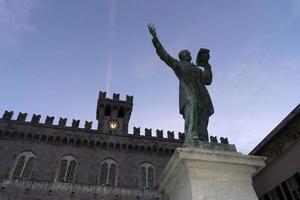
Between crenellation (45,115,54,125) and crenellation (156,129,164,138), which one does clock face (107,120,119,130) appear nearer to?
crenellation (156,129,164,138)

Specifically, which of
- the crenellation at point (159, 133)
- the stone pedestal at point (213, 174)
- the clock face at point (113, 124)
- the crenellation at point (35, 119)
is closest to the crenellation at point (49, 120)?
the crenellation at point (35, 119)

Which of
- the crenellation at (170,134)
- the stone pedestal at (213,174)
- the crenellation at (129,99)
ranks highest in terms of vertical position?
the crenellation at (129,99)

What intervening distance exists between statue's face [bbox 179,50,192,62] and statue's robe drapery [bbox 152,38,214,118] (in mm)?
119

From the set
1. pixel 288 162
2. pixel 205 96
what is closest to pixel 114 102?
pixel 288 162

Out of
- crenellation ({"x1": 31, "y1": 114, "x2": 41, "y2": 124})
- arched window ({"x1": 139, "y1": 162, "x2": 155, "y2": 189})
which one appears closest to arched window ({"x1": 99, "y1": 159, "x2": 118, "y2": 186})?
arched window ({"x1": 139, "y1": 162, "x2": 155, "y2": 189})

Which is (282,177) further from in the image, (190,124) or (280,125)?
(190,124)

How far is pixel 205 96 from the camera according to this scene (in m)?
4.18

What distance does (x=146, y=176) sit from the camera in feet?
79.0

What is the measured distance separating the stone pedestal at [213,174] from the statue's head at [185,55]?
177 cm

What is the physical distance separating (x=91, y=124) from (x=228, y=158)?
24.2m

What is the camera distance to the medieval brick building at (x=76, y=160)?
21.4 meters

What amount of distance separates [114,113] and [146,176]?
26.3 feet

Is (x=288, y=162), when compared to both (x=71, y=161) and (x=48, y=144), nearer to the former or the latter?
(x=71, y=161)

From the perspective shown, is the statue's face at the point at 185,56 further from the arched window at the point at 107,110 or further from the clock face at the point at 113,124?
the arched window at the point at 107,110
